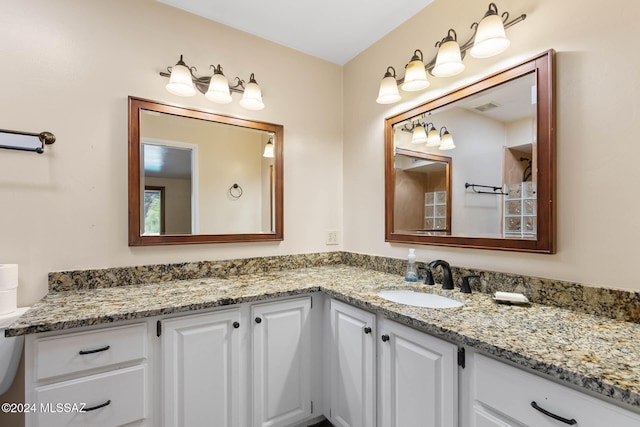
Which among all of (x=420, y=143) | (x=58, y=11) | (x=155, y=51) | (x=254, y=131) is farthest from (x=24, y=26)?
(x=420, y=143)

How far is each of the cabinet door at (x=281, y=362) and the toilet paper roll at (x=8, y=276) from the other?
105cm

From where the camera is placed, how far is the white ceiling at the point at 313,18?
1792 millimetres

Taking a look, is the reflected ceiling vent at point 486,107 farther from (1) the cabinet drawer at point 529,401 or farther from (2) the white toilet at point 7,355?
(2) the white toilet at point 7,355

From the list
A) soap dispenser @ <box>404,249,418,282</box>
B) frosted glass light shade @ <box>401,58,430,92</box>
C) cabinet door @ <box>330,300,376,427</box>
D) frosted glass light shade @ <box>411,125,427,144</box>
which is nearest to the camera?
cabinet door @ <box>330,300,376,427</box>

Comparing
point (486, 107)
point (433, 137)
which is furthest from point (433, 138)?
point (486, 107)

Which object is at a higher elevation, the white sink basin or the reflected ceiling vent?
the reflected ceiling vent

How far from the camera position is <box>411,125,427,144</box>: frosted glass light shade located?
1.85 meters

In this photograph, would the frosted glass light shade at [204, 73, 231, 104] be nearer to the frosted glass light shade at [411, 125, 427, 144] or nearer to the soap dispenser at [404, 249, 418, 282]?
the frosted glass light shade at [411, 125, 427, 144]

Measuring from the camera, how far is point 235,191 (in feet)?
6.57

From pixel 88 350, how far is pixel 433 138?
1.97 metres

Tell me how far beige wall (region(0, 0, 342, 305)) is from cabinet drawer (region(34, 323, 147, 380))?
525mm

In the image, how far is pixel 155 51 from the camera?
1.76 metres

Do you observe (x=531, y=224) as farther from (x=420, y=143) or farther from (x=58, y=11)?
(x=58, y=11)

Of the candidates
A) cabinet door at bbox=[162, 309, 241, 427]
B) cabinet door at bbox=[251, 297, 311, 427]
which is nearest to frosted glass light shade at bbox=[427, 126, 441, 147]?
cabinet door at bbox=[251, 297, 311, 427]
